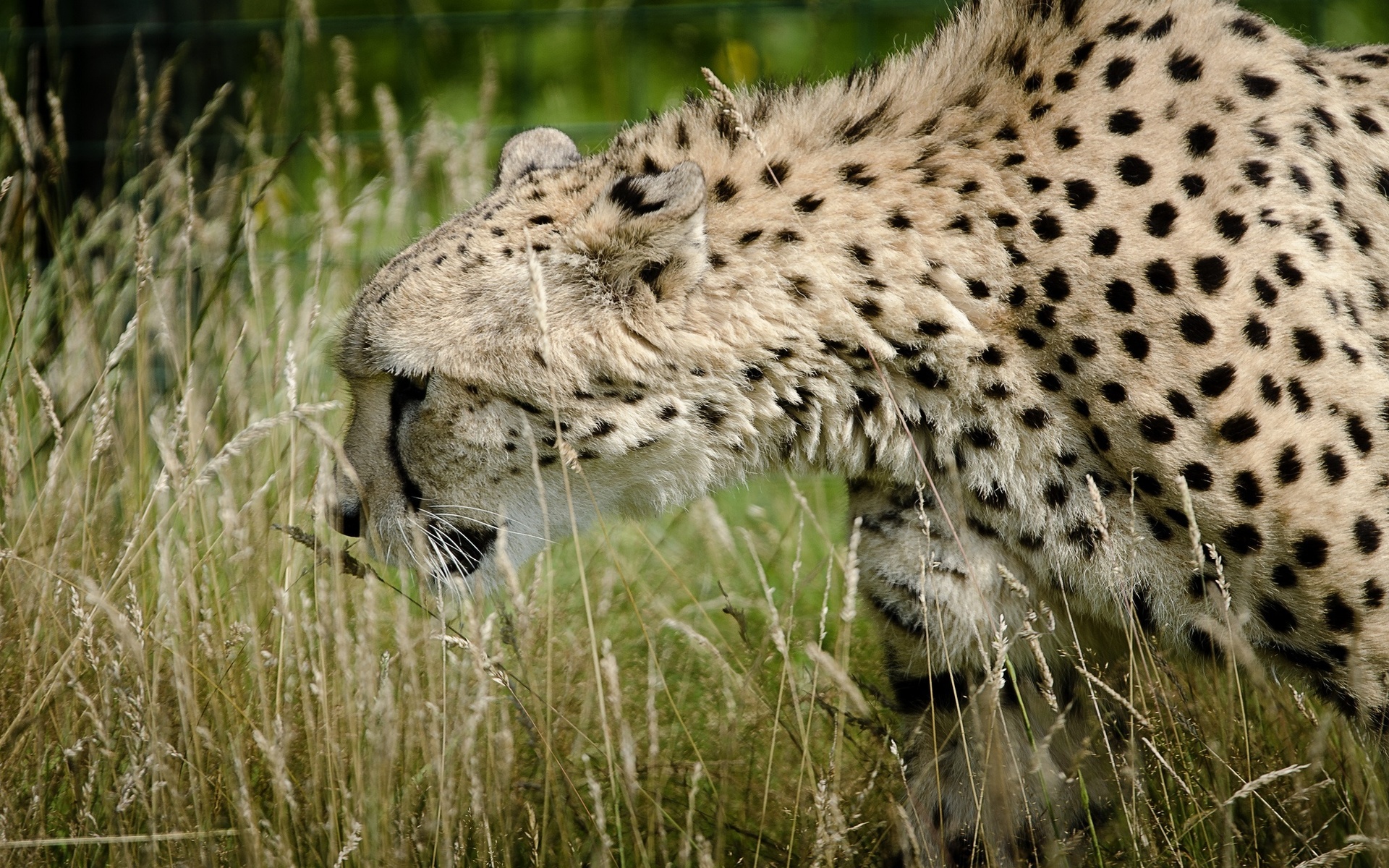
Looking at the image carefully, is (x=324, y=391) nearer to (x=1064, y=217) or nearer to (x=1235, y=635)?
(x=1064, y=217)

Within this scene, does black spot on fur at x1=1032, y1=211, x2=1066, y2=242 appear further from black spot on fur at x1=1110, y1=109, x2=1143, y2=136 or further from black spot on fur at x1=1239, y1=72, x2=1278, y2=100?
black spot on fur at x1=1239, y1=72, x2=1278, y2=100

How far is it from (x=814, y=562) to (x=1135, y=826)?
6.44 feet

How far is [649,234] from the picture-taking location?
2486 mm

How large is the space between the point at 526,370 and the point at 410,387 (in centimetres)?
29

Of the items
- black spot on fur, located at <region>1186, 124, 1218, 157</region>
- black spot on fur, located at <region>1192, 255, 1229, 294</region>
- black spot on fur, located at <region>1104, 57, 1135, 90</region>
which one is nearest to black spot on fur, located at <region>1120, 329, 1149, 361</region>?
black spot on fur, located at <region>1192, 255, 1229, 294</region>

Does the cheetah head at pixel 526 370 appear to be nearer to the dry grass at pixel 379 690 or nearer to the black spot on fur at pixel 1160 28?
the dry grass at pixel 379 690

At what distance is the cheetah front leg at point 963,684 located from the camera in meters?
2.55

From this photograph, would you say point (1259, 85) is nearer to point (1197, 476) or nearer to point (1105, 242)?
point (1105, 242)

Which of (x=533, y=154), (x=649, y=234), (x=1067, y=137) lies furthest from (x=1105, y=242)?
(x=533, y=154)

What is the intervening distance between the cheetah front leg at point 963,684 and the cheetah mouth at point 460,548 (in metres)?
0.78

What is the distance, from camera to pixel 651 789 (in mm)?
2689

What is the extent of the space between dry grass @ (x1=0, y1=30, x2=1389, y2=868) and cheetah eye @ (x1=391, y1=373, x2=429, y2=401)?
224 mm

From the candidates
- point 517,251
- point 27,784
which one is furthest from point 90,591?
point 517,251

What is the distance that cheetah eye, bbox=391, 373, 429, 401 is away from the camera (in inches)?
106
